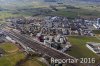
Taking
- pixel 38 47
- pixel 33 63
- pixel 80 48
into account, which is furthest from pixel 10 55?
pixel 80 48

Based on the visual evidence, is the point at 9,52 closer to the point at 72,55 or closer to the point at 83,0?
the point at 72,55

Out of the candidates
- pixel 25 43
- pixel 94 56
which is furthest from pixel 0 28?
pixel 94 56

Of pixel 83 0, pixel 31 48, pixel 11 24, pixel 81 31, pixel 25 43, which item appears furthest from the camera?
pixel 83 0

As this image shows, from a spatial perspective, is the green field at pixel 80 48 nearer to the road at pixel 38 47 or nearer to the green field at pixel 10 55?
the road at pixel 38 47

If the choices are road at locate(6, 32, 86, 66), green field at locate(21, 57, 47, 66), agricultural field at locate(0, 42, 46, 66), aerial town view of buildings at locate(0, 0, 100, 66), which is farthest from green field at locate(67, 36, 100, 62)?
agricultural field at locate(0, 42, 46, 66)

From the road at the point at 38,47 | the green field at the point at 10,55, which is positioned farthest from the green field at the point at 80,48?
the green field at the point at 10,55

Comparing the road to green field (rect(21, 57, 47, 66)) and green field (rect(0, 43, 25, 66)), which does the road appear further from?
green field (rect(21, 57, 47, 66))

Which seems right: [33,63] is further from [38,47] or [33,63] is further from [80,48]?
[80,48]

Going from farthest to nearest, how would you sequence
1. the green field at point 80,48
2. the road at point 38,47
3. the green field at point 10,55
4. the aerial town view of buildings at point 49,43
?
the green field at point 80,48 < the road at point 38,47 < the aerial town view of buildings at point 49,43 < the green field at point 10,55
